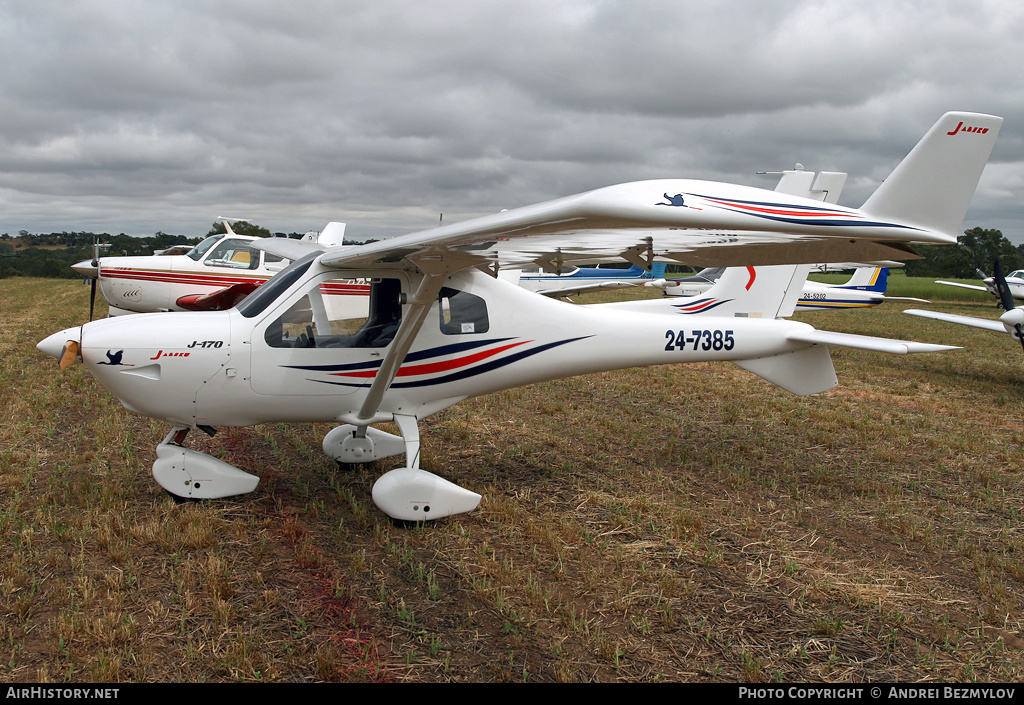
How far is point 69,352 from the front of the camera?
175 inches

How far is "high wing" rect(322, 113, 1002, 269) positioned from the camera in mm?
2770

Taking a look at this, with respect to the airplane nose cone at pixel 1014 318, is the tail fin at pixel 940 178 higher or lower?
higher

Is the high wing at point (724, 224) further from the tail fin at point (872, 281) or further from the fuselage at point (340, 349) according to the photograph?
the tail fin at point (872, 281)

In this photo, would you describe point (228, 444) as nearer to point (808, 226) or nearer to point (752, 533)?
point (752, 533)

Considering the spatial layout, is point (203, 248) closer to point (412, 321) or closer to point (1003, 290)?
point (412, 321)

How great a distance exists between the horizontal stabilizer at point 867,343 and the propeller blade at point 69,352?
6078 mm

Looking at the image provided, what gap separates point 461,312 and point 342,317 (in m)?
0.96

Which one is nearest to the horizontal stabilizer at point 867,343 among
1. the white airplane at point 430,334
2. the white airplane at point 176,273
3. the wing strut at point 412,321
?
the white airplane at point 430,334

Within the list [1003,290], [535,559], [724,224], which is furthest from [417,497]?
[1003,290]

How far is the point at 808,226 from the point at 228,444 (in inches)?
242

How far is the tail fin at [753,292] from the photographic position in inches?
265
